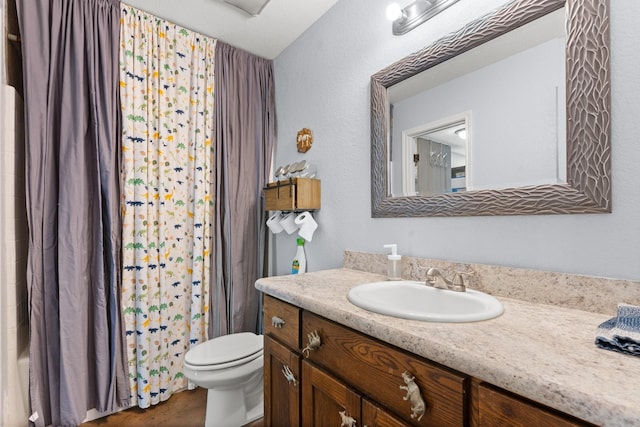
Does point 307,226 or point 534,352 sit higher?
point 307,226

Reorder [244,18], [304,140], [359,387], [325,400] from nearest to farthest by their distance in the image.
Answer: [359,387] < [325,400] < [244,18] < [304,140]

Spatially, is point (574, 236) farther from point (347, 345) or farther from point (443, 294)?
point (347, 345)

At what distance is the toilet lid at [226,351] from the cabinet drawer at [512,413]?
1306 mm

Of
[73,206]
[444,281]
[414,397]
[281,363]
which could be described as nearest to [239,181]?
[73,206]

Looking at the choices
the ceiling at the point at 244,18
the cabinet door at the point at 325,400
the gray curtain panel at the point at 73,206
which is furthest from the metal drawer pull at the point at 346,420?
the ceiling at the point at 244,18

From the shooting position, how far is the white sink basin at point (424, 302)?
748 mm

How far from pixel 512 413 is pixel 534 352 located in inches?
5.1

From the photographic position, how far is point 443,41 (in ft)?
3.86

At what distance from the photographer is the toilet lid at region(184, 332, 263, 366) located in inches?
59.8

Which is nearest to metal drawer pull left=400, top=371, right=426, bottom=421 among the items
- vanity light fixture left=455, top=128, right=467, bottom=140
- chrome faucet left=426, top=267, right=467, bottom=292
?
chrome faucet left=426, top=267, right=467, bottom=292

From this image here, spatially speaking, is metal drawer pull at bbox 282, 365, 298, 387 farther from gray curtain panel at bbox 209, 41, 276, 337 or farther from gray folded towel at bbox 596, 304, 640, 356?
gray curtain panel at bbox 209, 41, 276, 337

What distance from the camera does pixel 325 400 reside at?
919mm

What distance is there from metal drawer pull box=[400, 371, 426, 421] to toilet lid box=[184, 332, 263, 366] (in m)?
1.13

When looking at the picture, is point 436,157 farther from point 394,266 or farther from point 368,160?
point 394,266
